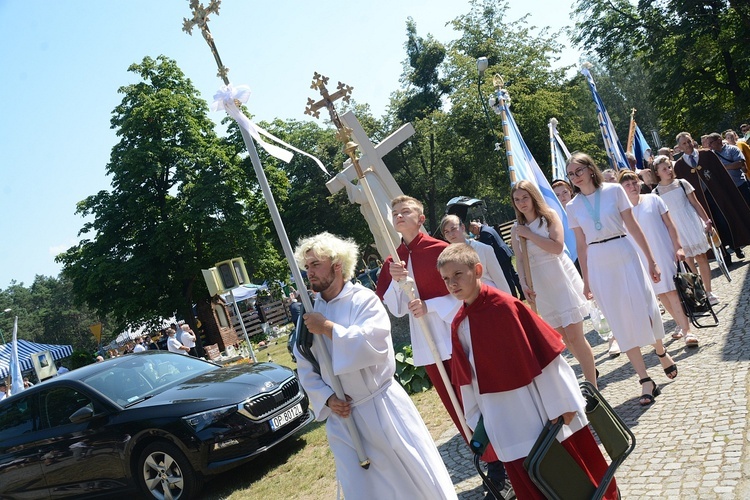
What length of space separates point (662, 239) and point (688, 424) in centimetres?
346

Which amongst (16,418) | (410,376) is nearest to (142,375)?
(16,418)

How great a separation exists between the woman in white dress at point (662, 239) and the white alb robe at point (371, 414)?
4131 millimetres

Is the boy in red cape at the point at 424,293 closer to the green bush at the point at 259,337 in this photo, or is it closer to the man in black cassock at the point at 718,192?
the man in black cassock at the point at 718,192

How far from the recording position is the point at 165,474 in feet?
26.4

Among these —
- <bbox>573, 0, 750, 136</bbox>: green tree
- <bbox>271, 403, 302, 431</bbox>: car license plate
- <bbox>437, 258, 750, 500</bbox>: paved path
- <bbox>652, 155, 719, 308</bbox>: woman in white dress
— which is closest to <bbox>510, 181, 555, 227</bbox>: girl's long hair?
<bbox>437, 258, 750, 500</bbox>: paved path

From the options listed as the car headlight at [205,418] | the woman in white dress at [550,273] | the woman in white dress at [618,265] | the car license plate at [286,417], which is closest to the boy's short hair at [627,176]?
the woman in white dress at [618,265]

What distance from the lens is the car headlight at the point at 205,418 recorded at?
7.88 m

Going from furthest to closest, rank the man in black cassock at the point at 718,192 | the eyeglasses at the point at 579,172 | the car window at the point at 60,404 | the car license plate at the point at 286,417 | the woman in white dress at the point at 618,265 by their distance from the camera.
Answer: the man in black cassock at the point at 718,192
the car window at the point at 60,404
the car license plate at the point at 286,417
the eyeglasses at the point at 579,172
the woman in white dress at the point at 618,265

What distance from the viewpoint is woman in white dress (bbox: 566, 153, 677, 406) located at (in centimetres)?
589

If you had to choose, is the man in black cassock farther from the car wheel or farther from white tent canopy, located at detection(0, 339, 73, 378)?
white tent canopy, located at detection(0, 339, 73, 378)

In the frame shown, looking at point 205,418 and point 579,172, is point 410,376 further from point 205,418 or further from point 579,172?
point 579,172

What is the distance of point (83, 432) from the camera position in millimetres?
8336

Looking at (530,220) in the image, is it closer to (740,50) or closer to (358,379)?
(358,379)

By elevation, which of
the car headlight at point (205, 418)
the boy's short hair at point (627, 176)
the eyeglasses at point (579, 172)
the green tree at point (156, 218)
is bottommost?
the car headlight at point (205, 418)
